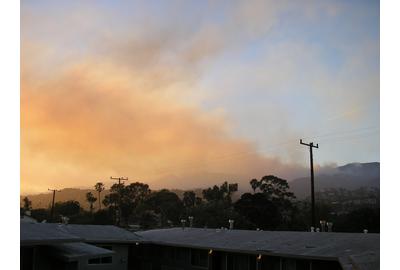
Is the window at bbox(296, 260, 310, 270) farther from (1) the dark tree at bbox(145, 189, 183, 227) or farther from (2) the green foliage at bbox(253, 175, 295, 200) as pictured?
(1) the dark tree at bbox(145, 189, 183, 227)

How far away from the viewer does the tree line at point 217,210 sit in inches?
1310

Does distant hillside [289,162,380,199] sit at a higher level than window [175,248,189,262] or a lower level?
higher

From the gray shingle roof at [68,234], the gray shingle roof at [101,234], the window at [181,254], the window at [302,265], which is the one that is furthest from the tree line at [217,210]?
the window at [302,265]

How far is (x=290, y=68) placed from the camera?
342 inches

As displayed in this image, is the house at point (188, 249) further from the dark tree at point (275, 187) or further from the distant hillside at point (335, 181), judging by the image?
the dark tree at point (275, 187)

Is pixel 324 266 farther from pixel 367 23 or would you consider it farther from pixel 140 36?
pixel 367 23

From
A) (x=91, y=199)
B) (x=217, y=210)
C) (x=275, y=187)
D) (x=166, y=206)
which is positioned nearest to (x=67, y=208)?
(x=166, y=206)

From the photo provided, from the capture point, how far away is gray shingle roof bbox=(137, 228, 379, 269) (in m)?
10.2

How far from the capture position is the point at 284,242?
1310cm

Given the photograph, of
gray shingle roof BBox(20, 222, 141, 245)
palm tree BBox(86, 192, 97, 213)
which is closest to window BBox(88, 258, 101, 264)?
gray shingle roof BBox(20, 222, 141, 245)

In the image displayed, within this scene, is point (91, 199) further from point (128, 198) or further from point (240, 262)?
point (240, 262)

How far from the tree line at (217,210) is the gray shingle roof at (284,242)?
23.4ft

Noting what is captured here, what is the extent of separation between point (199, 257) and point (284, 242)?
3.58 meters

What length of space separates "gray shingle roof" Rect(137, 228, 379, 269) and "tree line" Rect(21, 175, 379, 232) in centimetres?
712
